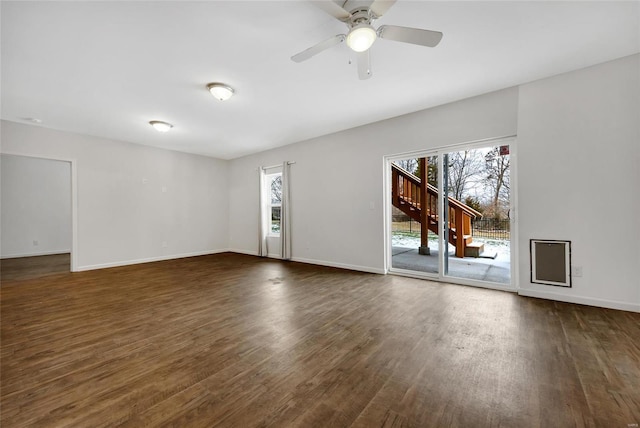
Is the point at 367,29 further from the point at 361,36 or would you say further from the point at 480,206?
the point at 480,206

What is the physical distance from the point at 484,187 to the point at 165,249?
6.85 meters

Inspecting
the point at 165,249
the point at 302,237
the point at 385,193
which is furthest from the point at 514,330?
the point at 165,249

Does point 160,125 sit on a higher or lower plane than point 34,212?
higher

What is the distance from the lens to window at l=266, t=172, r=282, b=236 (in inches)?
263

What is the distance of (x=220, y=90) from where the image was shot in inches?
127

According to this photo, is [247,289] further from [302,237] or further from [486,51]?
[486,51]

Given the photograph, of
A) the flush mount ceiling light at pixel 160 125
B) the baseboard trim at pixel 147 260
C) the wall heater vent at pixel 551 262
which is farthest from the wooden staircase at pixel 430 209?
the baseboard trim at pixel 147 260

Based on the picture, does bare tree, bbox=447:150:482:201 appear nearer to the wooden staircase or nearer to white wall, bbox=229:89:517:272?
the wooden staircase

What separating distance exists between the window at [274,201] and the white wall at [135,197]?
5.52 feet

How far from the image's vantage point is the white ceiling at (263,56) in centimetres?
211

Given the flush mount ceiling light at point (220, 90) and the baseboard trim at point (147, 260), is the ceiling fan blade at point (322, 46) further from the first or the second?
the baseboard trim at point (147, 260)

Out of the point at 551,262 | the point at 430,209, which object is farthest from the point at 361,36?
the point at 430,209

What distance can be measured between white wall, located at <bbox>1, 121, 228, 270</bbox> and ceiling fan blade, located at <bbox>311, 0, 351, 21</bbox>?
5673 mm

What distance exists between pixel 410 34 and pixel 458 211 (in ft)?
10.3
